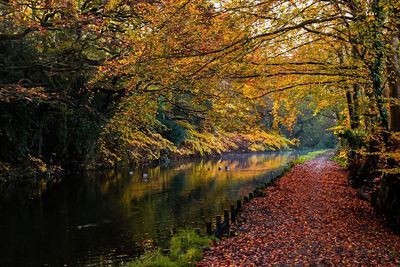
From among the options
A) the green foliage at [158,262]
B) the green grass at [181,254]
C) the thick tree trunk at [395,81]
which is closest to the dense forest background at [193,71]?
the thick tree trunk at [395,81]

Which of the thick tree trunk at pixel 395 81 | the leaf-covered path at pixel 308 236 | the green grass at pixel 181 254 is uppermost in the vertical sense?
the thick tree trunk at pixel 395 81

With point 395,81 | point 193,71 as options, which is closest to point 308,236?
point 395,81

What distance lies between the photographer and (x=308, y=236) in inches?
367

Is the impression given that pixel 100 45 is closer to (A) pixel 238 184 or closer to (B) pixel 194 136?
(A) pixel 238 184

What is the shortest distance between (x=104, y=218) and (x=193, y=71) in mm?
6664

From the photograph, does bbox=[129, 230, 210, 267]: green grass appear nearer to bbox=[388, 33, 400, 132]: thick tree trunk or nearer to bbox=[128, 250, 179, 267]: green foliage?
bbox=[128, 250, 179, 267]: green foliage

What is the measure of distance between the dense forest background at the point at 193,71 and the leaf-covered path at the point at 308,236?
38.0 inches

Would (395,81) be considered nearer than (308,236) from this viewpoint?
No

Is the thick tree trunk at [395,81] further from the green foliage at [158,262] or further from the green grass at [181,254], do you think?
the green foliage at [158,262]

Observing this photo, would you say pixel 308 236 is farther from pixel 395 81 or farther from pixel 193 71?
pixel 193 71

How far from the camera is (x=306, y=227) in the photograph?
405 inches

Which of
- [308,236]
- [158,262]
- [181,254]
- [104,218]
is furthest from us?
[104,218]

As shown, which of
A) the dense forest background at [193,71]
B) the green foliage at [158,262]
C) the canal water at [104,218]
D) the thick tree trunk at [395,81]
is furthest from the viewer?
the canal water at [104,218]

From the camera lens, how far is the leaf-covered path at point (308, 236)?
25.3ft
